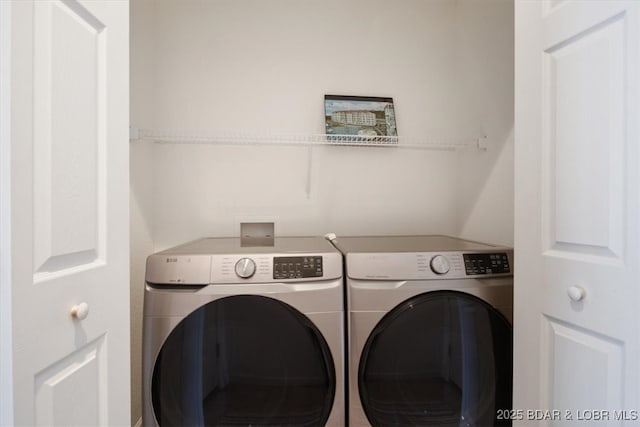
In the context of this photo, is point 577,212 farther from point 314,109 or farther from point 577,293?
point 314,109

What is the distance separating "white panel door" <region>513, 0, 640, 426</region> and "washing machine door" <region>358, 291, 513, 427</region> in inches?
6.4

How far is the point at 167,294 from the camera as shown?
972 millimetres

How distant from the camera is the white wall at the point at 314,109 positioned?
1606 millimetres

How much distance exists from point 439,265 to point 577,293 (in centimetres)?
38

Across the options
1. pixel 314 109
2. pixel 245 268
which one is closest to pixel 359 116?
pixel 314 109

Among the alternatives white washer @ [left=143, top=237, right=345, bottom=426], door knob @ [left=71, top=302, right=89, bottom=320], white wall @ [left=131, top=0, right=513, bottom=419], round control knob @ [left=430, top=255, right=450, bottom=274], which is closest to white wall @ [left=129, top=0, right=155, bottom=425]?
white wall @ [left=131, top=0, right=513, bottom=419]

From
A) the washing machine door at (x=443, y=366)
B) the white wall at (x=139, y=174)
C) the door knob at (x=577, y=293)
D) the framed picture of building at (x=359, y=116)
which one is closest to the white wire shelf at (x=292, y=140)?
the framed picture of building at (x=359, y=116)

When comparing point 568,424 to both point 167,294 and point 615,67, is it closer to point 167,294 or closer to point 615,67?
point 615,67

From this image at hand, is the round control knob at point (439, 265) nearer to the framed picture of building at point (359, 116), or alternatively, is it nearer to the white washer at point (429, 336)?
the white washer at point (429, 336)

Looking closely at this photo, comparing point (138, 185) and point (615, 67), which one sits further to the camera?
point (138, 185)

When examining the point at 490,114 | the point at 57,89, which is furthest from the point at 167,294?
the point at 490,114

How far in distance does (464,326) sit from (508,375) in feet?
0.76

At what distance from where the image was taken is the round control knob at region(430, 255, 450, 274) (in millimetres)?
1041

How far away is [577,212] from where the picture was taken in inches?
29.2
